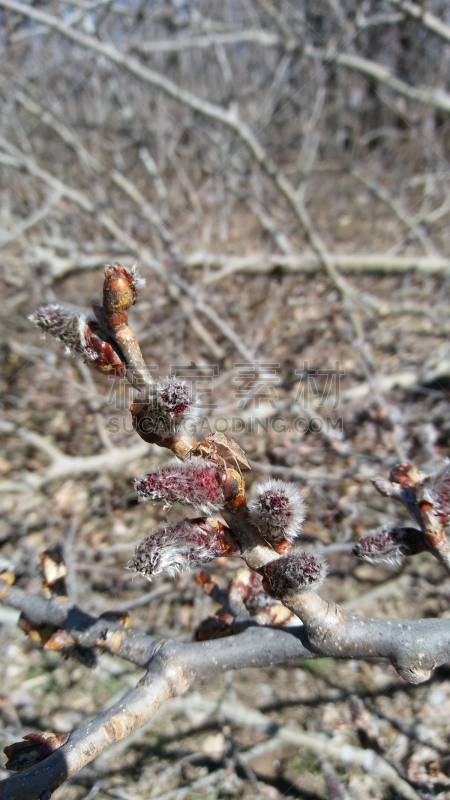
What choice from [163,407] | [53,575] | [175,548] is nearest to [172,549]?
[175,548]

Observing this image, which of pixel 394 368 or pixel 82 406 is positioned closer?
pixel 394 368

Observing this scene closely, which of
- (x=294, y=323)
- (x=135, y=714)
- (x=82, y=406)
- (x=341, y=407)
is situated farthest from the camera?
(x=294, y=323)

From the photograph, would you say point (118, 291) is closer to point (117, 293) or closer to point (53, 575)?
point (117, 293)

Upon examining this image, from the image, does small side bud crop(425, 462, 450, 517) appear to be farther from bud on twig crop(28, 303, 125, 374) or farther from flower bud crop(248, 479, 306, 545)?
bud on twig crop(28, 303, 125, 374)

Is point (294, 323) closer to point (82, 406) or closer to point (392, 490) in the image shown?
point (82, 406)

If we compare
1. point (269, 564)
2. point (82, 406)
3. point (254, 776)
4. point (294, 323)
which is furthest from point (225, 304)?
point (269, 564)

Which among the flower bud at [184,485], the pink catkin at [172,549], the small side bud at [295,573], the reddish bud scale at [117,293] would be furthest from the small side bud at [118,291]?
the small side bud at [295,573]

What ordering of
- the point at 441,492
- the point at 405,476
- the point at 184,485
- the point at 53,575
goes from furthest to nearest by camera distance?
the point at 53,575
the point at 405,476
the point at 441,492
the point at 184,485

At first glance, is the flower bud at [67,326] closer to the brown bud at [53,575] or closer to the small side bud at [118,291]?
the small side bud at [118,291]
